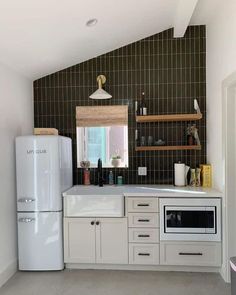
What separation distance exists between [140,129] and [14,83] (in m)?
1.72

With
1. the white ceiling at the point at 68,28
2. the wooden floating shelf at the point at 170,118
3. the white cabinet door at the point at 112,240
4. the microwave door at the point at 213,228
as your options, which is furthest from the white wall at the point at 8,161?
the microwave door at the point at 213,228

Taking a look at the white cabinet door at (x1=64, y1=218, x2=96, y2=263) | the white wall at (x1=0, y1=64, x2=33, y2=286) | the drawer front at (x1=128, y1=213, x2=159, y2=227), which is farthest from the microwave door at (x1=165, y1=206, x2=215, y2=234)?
the white wall at (x1=0, y1=64, x2=33, y2=286)

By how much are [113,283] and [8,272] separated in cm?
118

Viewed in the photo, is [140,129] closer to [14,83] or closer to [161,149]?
[161,149]

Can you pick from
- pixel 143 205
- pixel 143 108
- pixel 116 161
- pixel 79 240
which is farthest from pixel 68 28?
pixel 79 240

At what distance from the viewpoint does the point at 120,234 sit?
3.66 metres

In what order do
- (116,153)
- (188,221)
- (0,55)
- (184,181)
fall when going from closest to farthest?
(0,55) < (188,221) < (184,181) < (116,153)

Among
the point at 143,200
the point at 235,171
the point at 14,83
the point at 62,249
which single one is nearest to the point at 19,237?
the point at 62,249

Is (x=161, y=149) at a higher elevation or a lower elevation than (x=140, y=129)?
lower

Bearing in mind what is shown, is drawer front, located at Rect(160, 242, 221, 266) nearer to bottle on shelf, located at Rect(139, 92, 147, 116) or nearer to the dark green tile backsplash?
the dark green tile backsplash

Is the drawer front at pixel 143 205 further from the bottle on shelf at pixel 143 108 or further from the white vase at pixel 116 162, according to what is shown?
the bottle on shelf at pixel 143 108

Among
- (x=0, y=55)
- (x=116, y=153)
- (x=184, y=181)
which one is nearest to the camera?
(x=0, y=55)

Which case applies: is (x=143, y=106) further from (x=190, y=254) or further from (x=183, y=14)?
(x=190, y=254)

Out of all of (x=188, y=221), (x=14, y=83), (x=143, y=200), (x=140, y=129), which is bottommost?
(x=188, y=221)
